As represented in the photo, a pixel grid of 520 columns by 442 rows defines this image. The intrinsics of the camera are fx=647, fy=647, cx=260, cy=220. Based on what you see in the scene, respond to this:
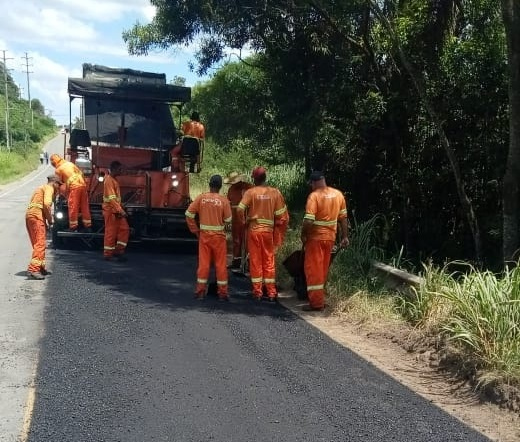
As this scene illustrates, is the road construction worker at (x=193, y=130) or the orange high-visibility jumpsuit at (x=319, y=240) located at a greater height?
the road construction worker at (x=193, y=130)

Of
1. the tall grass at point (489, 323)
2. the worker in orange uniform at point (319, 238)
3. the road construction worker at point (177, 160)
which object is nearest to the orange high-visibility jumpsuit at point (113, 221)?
the road construction worker at point (177, 160)

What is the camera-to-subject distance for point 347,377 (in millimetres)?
5375

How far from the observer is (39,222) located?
9.16 m

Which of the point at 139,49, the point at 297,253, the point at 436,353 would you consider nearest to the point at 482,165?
the point at 297,253

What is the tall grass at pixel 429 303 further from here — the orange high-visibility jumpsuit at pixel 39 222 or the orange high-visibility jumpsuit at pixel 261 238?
the orange high-visibility jumpsuit at pixel 39 222

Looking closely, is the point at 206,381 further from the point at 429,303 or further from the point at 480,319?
the point at 429,303

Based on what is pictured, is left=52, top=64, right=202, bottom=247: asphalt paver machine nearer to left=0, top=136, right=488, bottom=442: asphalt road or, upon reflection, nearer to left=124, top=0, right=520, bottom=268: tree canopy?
left=124, top=0, right=520, bottom=268: tree canopy

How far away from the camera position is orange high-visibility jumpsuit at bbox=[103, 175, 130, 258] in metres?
10.4

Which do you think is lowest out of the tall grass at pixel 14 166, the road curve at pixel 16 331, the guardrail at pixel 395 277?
the road curve at pixel 16 331

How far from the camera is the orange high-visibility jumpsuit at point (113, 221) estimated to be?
410 inches

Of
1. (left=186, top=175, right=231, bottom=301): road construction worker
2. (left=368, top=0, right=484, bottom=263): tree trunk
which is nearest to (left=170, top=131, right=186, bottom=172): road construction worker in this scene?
(left=186, top=175, right=231, bottom=301): road construction worker

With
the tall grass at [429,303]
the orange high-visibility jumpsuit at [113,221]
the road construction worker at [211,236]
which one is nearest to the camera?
the tall grass at [429,303]

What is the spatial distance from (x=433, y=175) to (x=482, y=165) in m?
0.84

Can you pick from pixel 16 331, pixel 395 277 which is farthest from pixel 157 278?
pixel 395 277
